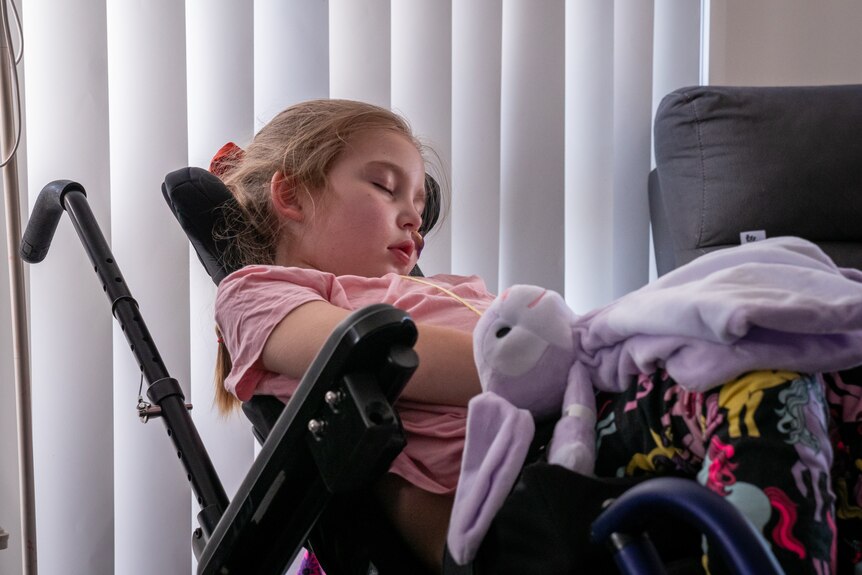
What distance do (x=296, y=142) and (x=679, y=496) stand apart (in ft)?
3.30

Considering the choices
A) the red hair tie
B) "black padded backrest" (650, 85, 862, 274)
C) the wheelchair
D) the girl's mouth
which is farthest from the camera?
"black padded backrest" (650, 85, 862, 274)

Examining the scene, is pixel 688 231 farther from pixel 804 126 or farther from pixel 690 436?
pixel 690 436

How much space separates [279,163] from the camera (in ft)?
4.70

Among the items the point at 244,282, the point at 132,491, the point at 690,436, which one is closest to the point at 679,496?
the point at 690,436

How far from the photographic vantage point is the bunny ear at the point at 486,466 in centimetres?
75

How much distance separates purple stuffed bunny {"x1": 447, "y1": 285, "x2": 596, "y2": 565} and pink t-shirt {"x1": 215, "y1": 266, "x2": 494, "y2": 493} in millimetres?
226

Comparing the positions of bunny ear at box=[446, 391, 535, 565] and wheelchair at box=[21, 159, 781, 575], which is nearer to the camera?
wheelchair at box=[21, 159, 781, 575]

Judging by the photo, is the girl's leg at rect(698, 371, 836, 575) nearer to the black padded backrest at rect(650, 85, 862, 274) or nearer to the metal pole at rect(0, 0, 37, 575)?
the metal pole at rect(0, 0, 37, 575)

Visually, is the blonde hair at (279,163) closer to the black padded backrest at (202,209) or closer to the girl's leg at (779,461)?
the black padded backrest at (202,209)

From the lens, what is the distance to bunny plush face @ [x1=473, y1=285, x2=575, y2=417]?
784 millimetres

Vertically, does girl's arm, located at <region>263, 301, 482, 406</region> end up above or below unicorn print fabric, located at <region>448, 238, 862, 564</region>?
below

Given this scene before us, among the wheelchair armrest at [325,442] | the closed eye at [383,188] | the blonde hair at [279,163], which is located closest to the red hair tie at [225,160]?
the blonde hair at [279,163]

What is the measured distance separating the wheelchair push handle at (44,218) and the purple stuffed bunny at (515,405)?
77 cm

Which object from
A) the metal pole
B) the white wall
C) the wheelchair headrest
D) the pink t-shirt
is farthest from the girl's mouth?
the white wall
